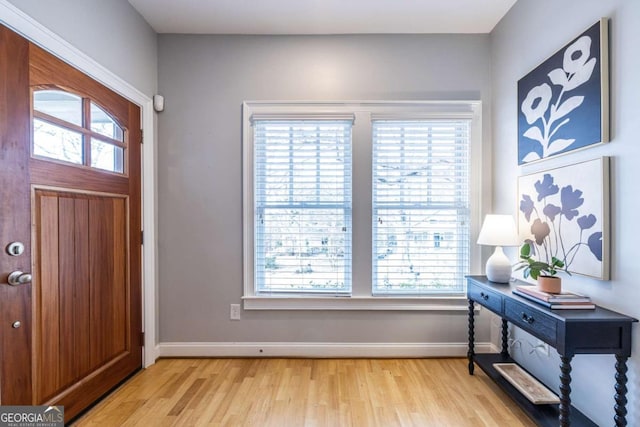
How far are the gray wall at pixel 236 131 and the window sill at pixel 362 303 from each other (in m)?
0.07

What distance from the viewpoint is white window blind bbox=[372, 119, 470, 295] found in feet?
8.43

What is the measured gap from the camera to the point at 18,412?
1492mm

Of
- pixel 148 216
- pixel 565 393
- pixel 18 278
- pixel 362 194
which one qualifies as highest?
pixel 362 194

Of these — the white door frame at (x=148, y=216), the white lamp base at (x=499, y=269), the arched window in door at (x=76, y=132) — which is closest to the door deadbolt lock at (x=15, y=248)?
the arched window in door at (x=76, y=132)

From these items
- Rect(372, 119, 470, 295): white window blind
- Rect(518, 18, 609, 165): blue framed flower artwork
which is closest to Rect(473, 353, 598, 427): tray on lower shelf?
Rect(372, 119, 470, 295): white window blind

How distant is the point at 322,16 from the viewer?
235 centimetres

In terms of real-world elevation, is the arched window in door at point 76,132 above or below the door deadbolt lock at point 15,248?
above

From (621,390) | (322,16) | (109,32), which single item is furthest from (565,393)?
(109,32)

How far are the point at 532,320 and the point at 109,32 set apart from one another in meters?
3.15

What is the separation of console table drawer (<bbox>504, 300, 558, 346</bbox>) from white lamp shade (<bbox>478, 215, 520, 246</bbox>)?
416 millimetres

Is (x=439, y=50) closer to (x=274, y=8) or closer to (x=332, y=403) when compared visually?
(x=274, y=8)

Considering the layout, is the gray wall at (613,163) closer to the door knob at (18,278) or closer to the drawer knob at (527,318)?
the drawer knob at (527,318)

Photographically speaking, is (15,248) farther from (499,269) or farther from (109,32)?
(499,269)

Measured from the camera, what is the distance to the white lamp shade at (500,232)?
204cm
